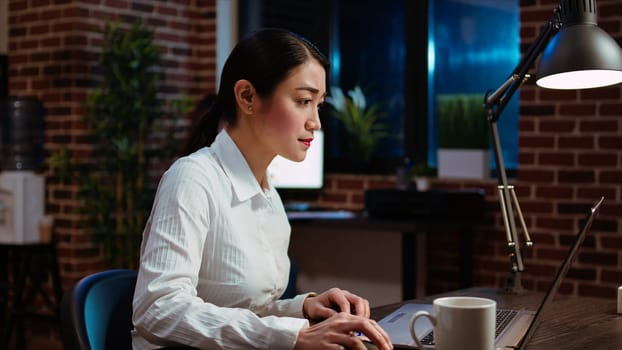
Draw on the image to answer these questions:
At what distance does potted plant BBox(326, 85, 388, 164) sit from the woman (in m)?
2.73

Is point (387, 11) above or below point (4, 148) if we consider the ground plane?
above

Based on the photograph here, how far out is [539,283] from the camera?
3.91m

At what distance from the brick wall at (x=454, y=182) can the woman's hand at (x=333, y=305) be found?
2.32 metres

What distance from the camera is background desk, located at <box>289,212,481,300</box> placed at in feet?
12.3

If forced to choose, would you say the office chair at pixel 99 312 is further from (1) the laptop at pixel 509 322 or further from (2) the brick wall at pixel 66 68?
(2) the brick wall at pixel 66 68

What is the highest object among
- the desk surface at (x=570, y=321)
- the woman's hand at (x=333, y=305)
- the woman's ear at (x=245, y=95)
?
the woman's ear at (x=245, y=95)

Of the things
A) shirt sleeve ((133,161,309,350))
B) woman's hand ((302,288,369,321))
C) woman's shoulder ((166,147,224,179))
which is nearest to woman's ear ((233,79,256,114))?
woman's shoulder ((166,147,224,179))

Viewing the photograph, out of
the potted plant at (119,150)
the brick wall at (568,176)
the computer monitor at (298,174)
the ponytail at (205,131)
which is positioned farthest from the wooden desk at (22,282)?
the ponytail at (205,131)

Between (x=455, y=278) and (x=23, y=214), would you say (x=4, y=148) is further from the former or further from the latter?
(x=455, y=278)

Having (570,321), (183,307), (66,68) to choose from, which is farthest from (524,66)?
(66,68)

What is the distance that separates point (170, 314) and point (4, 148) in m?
3.56

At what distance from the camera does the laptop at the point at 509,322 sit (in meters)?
1.53

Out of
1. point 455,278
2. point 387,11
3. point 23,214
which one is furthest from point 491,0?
point 23,214

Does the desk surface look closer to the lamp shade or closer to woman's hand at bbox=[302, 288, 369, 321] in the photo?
woman's hand at bbox=[302, 288, 369, 321]
